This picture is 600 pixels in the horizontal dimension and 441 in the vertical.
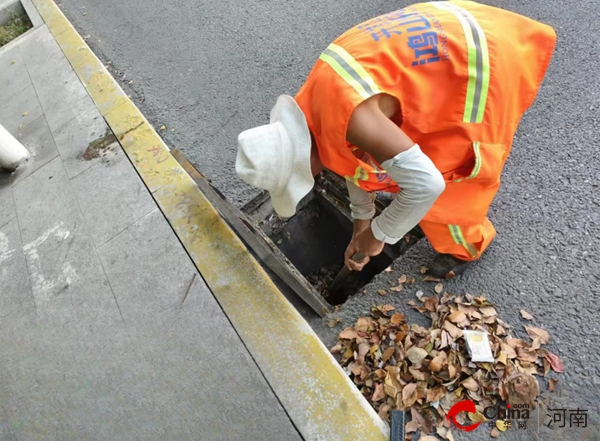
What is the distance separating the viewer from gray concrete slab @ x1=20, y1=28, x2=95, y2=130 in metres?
4.05

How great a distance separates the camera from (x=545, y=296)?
6.72 feet

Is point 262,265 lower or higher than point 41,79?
lower

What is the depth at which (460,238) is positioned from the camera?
2.01 meters

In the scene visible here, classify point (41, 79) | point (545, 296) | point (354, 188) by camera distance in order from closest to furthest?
point (545, 296) < point (354, 188) < point (41, 79)

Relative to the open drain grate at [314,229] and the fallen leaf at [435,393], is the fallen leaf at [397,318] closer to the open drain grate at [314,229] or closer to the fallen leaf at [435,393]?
the fallen leaf at [435,393]

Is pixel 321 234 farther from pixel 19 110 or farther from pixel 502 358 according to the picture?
pixel 19 110

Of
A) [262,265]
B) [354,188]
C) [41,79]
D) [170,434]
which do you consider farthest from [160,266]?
[41,79]

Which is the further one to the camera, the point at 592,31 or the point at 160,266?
the point at 592,31

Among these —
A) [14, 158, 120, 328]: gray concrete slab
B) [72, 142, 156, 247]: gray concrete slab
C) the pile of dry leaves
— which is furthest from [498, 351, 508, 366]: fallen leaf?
[72, 142, 156, 247]: gray concrete slab

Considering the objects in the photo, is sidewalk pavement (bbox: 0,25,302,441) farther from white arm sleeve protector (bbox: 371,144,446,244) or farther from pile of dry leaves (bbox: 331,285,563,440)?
white arm sleeve protector (bbox: 371,144,446,244)

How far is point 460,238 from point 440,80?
2.95ft

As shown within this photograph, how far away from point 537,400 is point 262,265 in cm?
168

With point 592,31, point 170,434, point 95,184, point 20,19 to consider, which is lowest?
point 170,434

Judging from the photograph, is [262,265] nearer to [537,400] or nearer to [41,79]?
[537,400]
